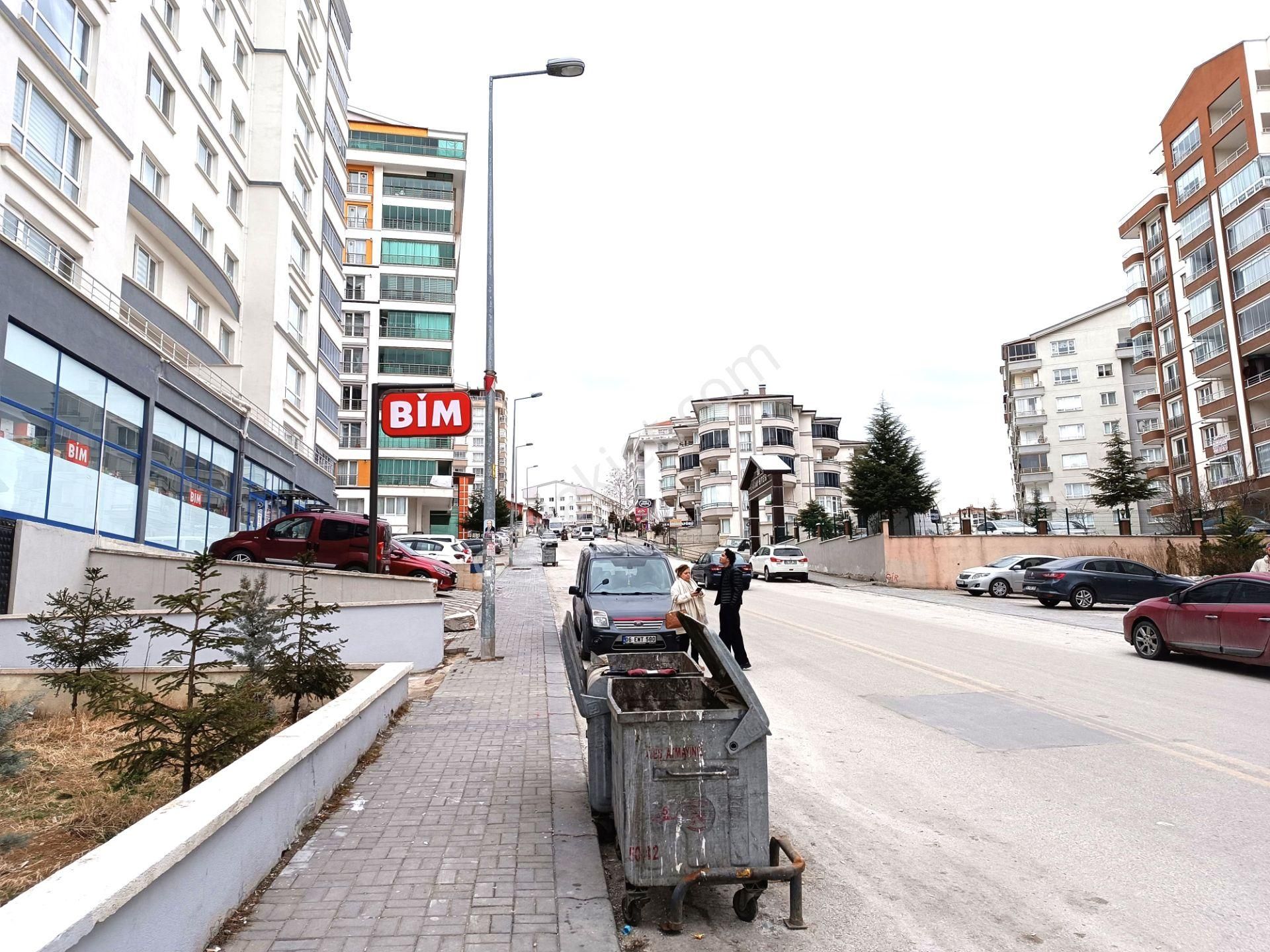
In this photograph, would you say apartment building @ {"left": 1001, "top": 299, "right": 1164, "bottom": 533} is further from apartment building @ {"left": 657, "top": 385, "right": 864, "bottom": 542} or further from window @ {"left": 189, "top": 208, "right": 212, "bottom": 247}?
window @ {"left": 189, "top": 208, "right": 212, "bottom": 247}

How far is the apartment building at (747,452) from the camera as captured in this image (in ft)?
274

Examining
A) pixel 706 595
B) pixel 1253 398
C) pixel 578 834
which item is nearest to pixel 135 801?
pixel 578 834

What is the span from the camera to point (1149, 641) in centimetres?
1342

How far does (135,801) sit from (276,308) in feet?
96.5

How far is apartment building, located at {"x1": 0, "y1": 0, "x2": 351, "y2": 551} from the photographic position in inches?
612

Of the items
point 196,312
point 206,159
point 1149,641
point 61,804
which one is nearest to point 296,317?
point 196,312

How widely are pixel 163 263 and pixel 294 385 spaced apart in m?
11.4

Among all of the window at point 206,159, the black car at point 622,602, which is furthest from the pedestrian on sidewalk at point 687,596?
the window at point 206,159

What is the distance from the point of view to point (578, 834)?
5113 mm

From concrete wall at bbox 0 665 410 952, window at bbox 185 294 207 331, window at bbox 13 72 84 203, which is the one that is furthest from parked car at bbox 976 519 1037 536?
concrete wall at bbox 0 665 410 952

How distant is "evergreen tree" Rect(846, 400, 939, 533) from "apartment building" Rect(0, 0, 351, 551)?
28.5 metres

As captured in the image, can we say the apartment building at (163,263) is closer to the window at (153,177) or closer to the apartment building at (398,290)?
the window at (153,177)

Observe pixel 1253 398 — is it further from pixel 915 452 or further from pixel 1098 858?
pixel 1098 858

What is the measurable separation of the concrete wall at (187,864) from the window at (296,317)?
104 feet
